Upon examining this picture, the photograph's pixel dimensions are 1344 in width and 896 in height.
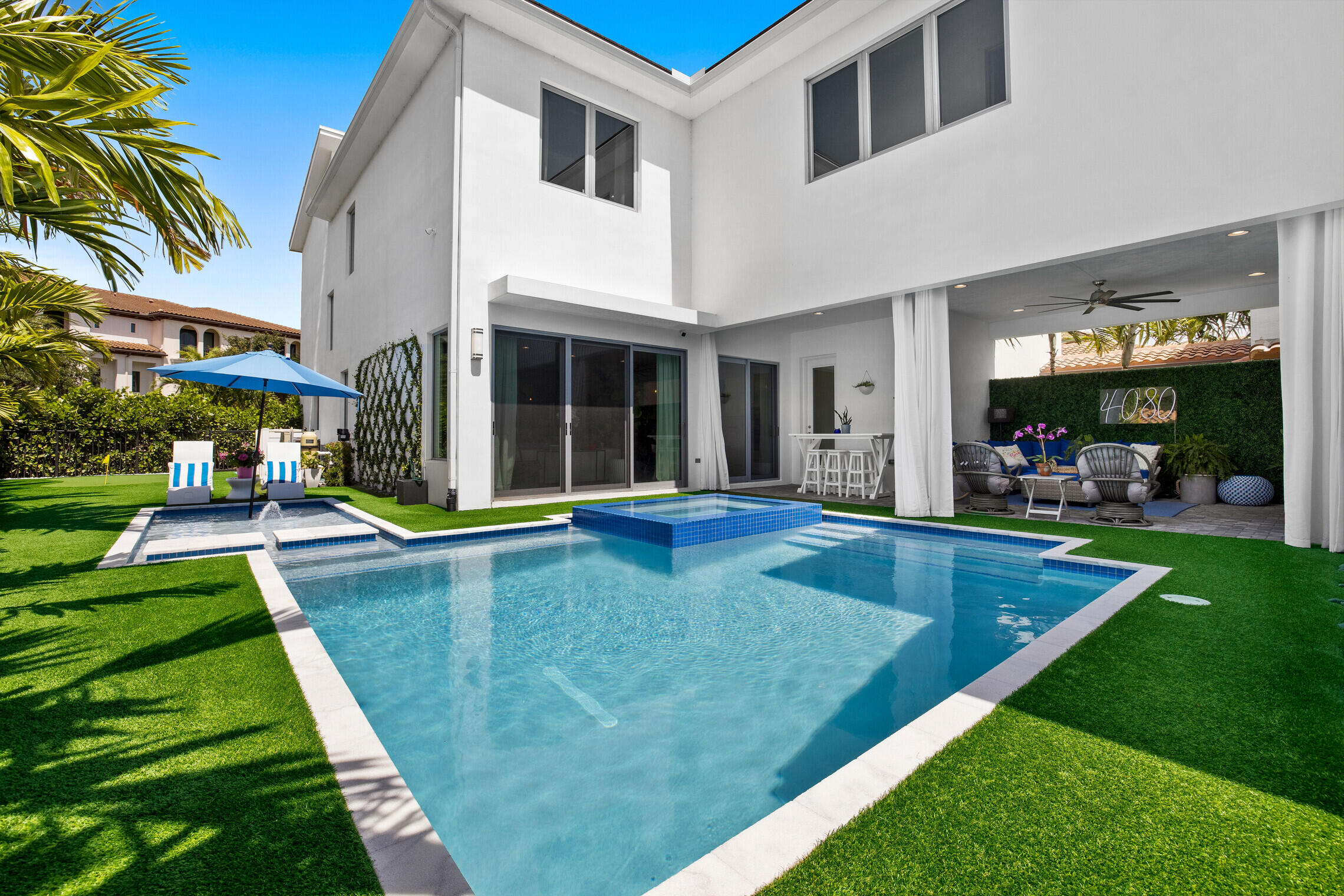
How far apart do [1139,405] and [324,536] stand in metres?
13.6

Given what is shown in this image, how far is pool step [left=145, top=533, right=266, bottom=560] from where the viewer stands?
5289 millimetres

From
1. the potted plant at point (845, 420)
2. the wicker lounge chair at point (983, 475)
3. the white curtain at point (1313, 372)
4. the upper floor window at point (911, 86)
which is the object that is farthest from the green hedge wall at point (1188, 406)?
the upper floor window at point (911, 86)

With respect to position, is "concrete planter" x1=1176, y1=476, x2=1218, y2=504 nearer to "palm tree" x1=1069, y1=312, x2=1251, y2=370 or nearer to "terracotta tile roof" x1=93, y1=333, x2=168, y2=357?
"palm tree" x1=1069, y1=312, x2=1251, y2=370

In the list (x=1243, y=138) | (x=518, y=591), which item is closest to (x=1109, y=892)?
(x=518, y=591)

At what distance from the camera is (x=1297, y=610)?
385cm

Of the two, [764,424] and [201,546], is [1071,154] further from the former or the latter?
[201,546]

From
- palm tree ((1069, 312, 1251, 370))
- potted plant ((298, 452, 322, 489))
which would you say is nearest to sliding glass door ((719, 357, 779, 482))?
potted plant ((298, 452, 322, 489))

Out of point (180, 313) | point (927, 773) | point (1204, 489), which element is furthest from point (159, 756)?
point (180, 313)

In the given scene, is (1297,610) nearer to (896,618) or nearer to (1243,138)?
(896,618)

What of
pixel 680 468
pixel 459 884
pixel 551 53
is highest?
pixel 551 53

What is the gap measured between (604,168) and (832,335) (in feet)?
18.4

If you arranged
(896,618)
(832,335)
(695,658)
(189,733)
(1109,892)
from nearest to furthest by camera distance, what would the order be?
(1109,892) → (189,733) → (695,658) → (896,618) → (832,335)

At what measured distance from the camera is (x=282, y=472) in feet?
33.6

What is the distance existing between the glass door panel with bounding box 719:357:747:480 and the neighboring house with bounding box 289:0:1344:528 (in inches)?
2.3
